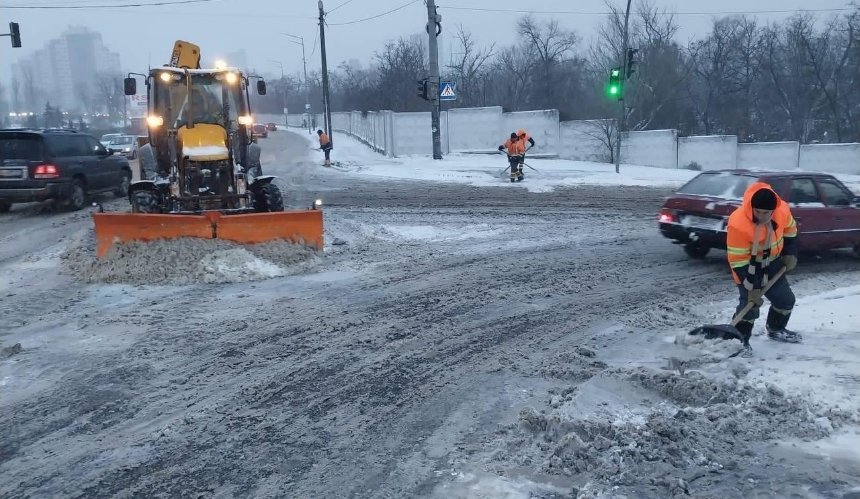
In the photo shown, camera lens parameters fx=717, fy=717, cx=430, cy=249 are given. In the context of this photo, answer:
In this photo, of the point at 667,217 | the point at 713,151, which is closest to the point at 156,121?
the point at 667,217

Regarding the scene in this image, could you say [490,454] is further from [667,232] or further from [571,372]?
[667,232]

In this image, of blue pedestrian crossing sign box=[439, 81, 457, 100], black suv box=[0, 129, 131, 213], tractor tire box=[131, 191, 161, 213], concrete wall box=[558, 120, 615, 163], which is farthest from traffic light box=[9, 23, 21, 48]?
concrete wall box=[558, 120, 615, 163]

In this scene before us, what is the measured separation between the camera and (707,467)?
4539 mm

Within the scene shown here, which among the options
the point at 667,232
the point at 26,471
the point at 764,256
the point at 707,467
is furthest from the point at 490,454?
the point at 667,232

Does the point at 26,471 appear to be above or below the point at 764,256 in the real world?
below

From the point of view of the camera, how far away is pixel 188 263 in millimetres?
9812

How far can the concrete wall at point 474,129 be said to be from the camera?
35.8 m

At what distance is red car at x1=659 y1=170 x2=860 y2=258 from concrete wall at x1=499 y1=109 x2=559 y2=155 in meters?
24.3

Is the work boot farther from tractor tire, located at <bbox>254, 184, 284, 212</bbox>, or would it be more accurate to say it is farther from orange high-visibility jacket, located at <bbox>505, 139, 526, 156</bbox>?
orange high-visibility jacket, located at <bbox>505, 139, 526, 156</bbox>

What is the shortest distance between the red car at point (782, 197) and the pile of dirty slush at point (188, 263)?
564 centimetres

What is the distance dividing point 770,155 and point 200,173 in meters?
29.1

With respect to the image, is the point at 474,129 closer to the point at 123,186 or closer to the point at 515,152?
Answer: the point at 515,152

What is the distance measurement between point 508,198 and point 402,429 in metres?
15.1

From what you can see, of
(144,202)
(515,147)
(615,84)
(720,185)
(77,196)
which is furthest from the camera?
(615,84)
